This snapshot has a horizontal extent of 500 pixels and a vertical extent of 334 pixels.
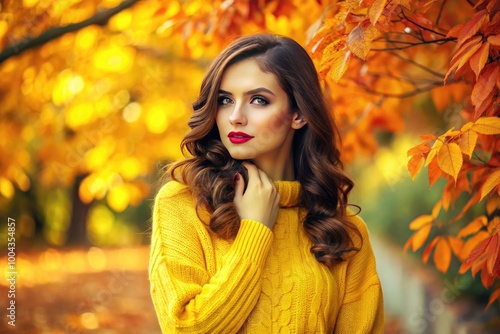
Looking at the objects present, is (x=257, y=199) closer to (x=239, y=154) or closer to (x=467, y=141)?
(x=239, y=154)

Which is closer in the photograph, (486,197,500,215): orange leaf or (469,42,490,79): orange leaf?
(469,42,490,79): orange leaf

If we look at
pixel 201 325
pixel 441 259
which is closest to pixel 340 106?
pixel 441 259

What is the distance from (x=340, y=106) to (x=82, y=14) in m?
1.67

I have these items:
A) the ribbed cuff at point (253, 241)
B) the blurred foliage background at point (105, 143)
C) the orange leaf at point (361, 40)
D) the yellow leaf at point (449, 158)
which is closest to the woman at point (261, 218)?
the ribbed cuff at point (253, 241)

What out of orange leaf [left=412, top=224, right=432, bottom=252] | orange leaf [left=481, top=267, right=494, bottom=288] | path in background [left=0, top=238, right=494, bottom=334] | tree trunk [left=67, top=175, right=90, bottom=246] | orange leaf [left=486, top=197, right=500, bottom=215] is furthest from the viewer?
tree trunk [left=67, top=175, right=90, bottom=246]

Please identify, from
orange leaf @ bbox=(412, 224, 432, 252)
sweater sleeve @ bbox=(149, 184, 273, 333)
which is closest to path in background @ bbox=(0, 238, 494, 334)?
orange leaf @ bbox=(412, 224, 432, 252)

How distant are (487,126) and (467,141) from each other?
2.7 inches

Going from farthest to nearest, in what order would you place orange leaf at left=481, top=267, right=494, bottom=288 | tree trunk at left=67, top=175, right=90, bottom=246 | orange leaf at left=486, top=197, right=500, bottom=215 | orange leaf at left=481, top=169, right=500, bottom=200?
tree trunk at left=67, top=175, right=90, bottom=246 → orange leaf at left=486, top=197, right=500, bottom=215 → orange leaf at left=481, top=267, right=494, bottom=288 → orange leaf at left=481, top=169, right=500, bottom=200

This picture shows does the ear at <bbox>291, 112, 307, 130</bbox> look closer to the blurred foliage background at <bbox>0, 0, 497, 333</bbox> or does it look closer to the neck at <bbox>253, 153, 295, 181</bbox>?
the neck at <bbox>253, 153, 295, 181</bbox>

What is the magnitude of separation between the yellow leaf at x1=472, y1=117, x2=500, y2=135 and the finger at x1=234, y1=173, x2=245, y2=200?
77 centimetres

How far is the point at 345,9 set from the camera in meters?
2.28

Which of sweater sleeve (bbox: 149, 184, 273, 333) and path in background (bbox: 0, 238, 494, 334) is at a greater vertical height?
sweater sleeve (bbox: 149, 184, 273, 333)

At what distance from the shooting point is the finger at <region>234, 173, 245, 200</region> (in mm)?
2271

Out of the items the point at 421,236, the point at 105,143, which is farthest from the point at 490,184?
the point at 105,143
